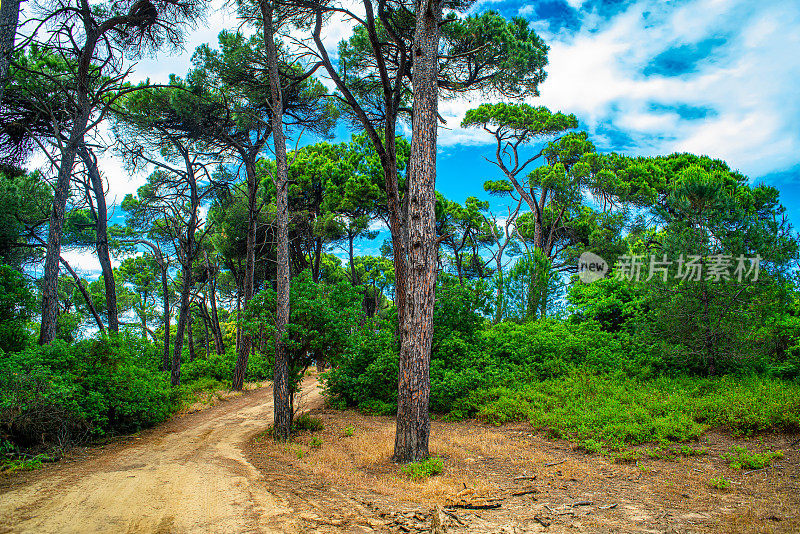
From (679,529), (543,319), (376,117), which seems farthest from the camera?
(543,319)

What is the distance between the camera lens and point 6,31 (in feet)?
23.8

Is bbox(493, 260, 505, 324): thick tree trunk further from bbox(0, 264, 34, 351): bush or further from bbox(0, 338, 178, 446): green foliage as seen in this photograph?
bbox(0, 264, 34, 351): bush

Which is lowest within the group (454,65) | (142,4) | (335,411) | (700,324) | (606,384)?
(335,411)

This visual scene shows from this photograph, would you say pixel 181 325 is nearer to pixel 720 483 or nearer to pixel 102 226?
pixel 102 226

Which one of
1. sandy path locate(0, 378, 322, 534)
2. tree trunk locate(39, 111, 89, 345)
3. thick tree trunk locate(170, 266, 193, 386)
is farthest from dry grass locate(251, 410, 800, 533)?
thick tree trunk locate(170, 266, 193, 386)

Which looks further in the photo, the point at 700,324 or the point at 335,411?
the point at 335,411

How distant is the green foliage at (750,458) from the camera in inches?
206

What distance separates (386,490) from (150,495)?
2.62 metres

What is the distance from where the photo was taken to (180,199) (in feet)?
51.6

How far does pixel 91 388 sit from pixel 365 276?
26.6 m

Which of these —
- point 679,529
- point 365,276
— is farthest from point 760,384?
point 365,276

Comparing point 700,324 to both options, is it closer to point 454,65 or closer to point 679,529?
point 679,529

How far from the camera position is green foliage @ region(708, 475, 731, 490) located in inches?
185

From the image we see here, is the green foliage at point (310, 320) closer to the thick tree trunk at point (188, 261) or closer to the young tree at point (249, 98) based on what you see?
the young tree at point (249, 98)
